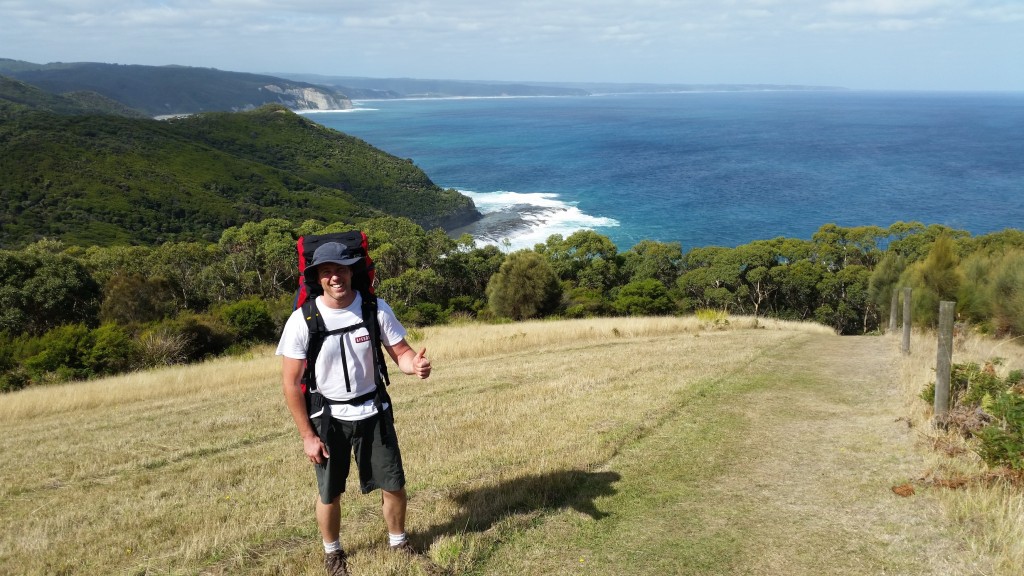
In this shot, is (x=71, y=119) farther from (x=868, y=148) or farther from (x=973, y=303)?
(x=868, y=148)

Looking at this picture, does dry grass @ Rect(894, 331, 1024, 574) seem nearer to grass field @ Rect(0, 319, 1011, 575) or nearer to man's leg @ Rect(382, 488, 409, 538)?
grass field @ Rect(0, 319, 1011, 575)

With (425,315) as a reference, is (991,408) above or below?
above

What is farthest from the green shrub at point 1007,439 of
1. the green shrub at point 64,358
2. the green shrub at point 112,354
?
the green shrub at point 64,358

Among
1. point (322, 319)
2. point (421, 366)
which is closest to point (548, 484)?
point (421, 366)

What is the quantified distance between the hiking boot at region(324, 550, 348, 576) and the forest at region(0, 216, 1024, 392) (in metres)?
16.2

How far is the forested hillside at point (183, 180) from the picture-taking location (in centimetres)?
7631

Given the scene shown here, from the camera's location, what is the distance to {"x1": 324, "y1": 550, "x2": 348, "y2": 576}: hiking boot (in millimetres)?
4259

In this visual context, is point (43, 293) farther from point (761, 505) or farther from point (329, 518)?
point (761, 505)

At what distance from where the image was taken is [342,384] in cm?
394

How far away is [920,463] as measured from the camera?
6.13m

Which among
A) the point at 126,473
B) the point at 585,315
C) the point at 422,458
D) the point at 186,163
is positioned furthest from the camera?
the point at 186,163

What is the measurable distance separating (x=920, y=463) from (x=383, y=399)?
17.2 feet

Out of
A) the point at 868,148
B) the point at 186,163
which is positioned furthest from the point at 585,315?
the point at 868,148

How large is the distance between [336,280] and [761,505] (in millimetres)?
3946
